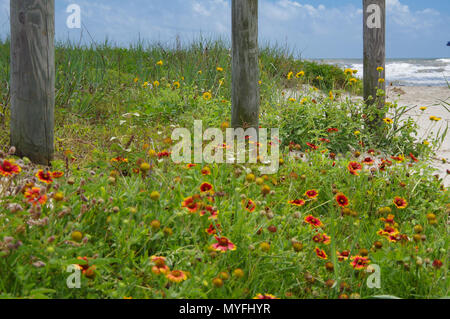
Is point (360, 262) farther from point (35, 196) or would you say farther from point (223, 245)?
point (35, 196)

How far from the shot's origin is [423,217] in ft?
10.1

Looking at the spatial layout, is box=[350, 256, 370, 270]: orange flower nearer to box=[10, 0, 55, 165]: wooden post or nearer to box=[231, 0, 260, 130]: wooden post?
box=[231, 0, 260, 130]: wooden post

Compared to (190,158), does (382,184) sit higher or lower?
lower

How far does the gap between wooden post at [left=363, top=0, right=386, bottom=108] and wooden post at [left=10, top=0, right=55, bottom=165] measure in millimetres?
3659

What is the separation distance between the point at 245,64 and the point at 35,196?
288 cm

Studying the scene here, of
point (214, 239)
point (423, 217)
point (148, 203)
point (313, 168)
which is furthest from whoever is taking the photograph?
point (313, 168)

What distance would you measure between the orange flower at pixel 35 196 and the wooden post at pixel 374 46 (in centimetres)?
433

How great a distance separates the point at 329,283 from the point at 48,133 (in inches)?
110

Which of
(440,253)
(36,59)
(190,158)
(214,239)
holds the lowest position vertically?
(440,253)

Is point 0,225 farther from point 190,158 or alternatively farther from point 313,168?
point 313,168

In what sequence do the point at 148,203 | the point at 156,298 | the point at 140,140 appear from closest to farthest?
the point at 156,298 → the point at 148,203 → the point at 140,140

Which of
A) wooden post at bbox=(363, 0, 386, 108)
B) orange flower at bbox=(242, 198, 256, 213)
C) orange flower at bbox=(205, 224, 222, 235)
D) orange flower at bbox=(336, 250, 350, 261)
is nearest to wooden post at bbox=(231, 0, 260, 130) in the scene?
wooden post at bbox=(363, 0, 386, 108)

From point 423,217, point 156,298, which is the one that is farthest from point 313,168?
point 156,298

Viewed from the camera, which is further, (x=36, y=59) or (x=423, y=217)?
(x=36, y=59)
